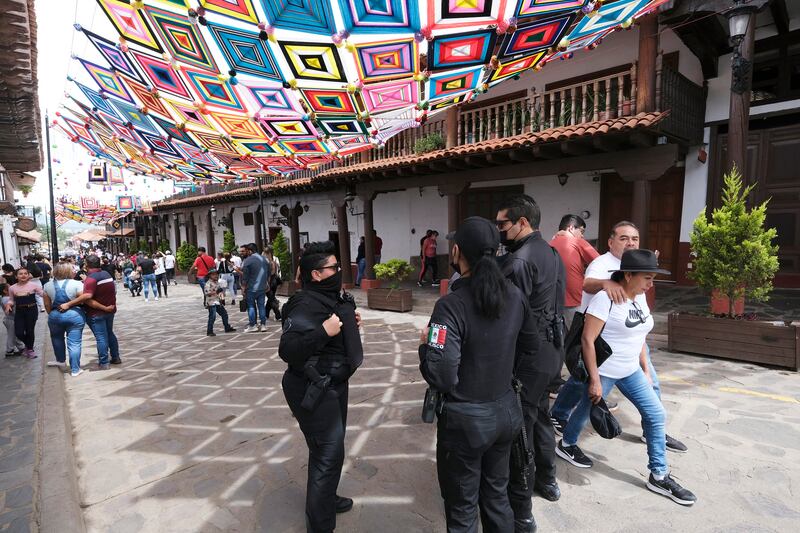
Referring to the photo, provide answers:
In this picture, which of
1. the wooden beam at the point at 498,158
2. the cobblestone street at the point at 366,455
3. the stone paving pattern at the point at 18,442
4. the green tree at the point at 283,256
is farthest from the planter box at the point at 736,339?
the green tree at the point at 283,256

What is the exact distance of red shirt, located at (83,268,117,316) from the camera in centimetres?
581

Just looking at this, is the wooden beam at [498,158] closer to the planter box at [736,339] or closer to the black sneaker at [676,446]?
the planter box at [736,339]

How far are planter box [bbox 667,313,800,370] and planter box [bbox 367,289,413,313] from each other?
5.45 meters

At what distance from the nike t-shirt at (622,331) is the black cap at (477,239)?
3.76 ft

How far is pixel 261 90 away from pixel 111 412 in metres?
3.99

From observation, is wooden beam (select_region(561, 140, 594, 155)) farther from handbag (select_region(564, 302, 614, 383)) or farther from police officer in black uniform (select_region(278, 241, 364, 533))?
police officer in black uniform (select_region(278, 241, 364, 533))

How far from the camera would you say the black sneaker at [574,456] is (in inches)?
120

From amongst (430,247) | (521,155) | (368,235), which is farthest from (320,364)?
(368,235)

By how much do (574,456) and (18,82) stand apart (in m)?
6.09

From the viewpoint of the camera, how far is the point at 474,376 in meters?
1.86

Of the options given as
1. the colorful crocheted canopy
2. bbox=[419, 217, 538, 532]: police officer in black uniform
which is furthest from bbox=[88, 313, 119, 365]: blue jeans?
bbox=[419, 217, 538, 532]: police officer in black uniform

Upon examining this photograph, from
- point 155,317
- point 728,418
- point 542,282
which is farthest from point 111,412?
point 155,317

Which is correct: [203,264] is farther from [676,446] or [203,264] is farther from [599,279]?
[676,446]

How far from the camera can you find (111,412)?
450 cm
